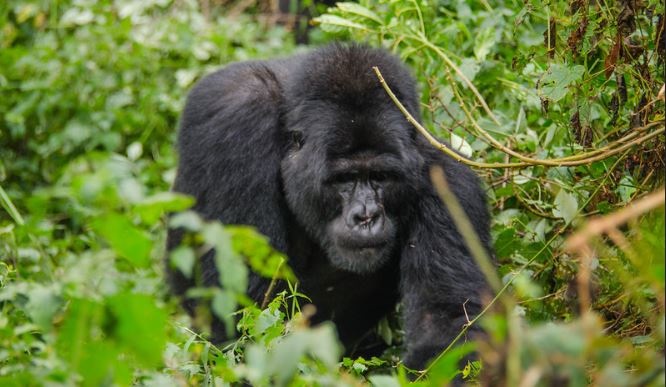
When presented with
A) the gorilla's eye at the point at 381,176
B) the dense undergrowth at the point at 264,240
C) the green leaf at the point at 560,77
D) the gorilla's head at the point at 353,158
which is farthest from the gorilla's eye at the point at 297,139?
the green leaf at the point at 560,77

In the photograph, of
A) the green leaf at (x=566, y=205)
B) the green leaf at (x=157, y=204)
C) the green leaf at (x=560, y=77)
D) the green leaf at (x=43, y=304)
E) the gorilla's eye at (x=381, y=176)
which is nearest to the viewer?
the green leaf at (x=157, y=204)

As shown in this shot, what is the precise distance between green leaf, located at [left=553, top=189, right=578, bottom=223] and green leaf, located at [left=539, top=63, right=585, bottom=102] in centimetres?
43

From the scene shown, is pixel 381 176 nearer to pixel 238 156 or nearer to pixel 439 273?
pixel 439 273

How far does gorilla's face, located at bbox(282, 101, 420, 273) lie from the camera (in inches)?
152

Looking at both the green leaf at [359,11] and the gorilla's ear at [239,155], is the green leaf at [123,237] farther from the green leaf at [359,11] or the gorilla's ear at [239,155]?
the green leaf at [359,11]

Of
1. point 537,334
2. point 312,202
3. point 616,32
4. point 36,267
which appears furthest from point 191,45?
point 537,334

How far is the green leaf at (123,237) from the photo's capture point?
5.92ft

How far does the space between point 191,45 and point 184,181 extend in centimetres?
325

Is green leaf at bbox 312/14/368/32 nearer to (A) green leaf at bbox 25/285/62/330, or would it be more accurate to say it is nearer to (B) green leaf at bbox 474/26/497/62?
(B) green leaf at bbox 474/26/497/62

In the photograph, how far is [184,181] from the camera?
4418 mm

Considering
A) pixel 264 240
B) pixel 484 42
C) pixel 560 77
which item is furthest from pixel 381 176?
pixel 264 240

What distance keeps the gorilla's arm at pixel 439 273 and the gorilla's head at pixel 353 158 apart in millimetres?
116

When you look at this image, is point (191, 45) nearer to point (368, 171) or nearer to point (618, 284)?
point (368, 171)

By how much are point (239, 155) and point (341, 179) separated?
51cm
